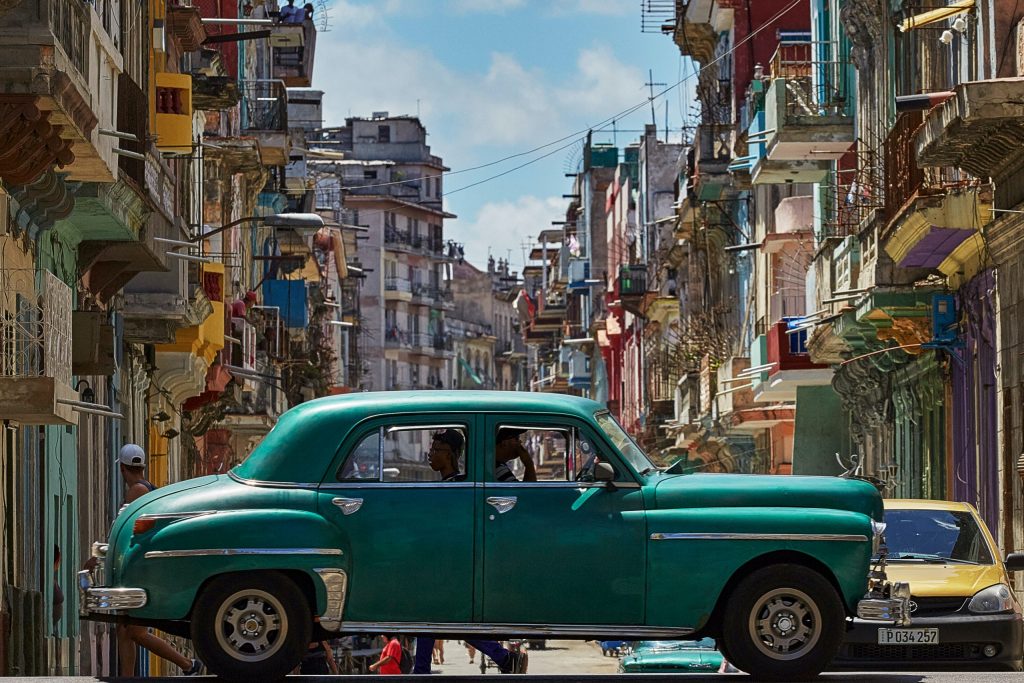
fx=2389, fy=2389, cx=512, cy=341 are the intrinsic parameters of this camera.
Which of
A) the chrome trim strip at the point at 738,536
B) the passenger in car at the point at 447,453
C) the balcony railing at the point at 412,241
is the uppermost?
the balcony railing at the point at 412,241

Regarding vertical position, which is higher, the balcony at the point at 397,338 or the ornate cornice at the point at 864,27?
the balcony at the point at 397,338

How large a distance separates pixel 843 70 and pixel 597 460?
23.4 m

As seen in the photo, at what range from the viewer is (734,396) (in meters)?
45.9

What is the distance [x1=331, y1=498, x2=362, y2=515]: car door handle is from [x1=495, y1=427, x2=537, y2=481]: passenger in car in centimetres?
78

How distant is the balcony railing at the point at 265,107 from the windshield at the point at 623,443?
34182mm

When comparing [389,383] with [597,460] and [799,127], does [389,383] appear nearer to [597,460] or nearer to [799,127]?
[799,127]

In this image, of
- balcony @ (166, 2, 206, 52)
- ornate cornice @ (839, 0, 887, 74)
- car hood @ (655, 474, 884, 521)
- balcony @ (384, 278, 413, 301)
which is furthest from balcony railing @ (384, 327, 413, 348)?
car hood @ (655, 474, 884, 521)

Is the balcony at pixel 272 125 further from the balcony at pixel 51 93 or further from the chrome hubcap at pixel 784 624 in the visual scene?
the chrome hubcap at pixel 784 624

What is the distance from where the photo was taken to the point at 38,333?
2078cm

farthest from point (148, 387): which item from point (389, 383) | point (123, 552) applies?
point (389, 383)

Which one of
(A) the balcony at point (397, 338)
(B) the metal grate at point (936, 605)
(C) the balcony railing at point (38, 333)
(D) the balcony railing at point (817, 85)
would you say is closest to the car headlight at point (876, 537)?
(B) the metal grate at point (936, 605)

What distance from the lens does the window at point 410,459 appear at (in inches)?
503

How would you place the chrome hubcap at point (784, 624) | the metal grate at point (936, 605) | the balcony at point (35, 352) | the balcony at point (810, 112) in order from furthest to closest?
1. the balcony at point (810, 112)
2. the balcony at point (35, 352)
3. the metal grate at point (936, 605)
4. the chrome hubcap at point (784, 624)

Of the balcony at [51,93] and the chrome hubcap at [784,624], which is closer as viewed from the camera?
the chrome hubcap at [784,624]
